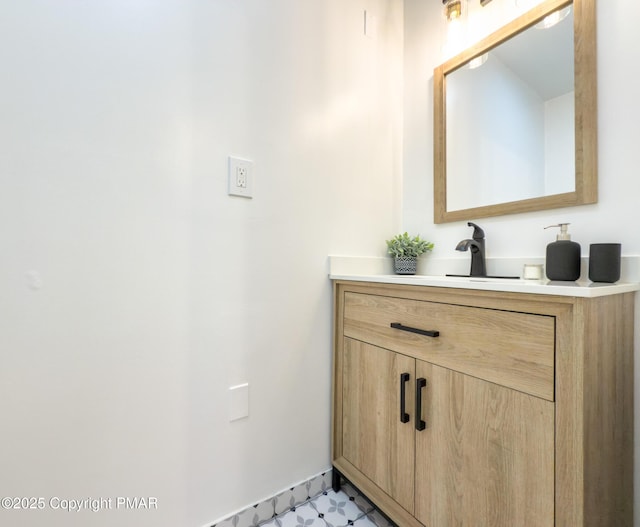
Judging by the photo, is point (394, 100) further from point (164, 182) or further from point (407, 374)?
point (407, 374)

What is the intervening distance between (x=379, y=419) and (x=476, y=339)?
0.47m

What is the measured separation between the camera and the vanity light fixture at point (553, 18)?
97cm

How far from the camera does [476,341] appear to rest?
764mm

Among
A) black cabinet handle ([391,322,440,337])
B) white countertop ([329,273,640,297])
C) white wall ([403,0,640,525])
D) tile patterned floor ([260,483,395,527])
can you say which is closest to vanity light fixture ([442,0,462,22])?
white wall ([403,0,640,525])

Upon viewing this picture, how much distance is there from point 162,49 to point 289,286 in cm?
84

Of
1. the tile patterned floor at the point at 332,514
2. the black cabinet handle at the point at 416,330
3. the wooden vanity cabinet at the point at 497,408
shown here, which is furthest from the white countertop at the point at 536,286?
the tile patterned floor at the point at 332,514

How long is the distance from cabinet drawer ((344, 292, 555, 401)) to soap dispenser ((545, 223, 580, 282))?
0.33 metres

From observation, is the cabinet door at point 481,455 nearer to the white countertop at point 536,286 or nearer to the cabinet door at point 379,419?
the cabinet door at point 379,419

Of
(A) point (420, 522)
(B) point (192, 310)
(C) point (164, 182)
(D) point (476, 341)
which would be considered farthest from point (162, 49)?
(A) point (420, 522)

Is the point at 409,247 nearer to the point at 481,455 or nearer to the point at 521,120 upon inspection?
the point at 521,120

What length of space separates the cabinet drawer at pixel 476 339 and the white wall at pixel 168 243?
34 centimetres

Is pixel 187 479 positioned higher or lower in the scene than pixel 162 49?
lower

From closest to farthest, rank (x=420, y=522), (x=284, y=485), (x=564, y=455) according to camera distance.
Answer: (x=564, y=455) → (x=420, y=522) → (x=284, y=485)

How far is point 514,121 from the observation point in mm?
1133
